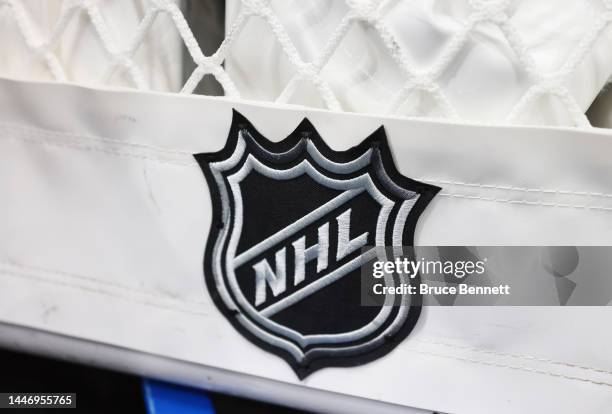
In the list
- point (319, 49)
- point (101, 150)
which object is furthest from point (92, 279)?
point (319, 49)

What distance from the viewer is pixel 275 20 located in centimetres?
41

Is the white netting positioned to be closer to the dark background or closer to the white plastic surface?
the white plastic surface

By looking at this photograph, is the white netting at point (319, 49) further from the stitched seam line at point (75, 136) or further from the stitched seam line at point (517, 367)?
the stitched seam line at point (517, 367)

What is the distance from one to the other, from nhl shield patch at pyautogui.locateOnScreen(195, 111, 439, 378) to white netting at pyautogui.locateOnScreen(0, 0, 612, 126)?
0.05 meters

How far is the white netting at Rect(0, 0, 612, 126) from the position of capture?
1.22 feet

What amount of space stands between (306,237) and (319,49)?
0.15m

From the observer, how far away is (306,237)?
1.46 feet

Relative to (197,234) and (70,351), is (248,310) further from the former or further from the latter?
(70,351)

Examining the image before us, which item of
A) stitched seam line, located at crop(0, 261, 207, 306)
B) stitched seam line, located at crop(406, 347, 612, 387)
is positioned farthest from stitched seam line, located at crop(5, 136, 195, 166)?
stitched seam line, located at crop(406, 347, 612, 387)

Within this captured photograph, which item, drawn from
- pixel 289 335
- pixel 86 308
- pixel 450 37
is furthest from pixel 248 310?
pixel 450 37

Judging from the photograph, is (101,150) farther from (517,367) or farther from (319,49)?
(517,367)

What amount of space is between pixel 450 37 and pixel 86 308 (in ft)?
1.34

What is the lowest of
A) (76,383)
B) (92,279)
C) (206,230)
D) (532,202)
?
(76,383)

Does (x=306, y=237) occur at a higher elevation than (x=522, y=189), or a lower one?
lower
